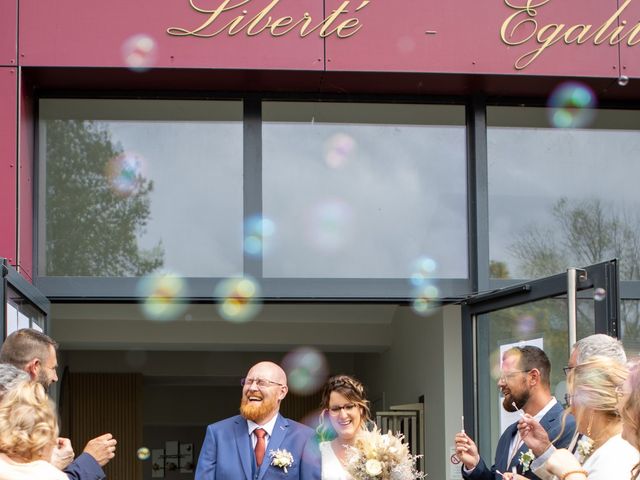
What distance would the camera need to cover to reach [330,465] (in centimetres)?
540

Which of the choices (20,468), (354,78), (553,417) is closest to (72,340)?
(354,78)

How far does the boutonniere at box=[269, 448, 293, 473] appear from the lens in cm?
499

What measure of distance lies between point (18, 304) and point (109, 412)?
9772 mm

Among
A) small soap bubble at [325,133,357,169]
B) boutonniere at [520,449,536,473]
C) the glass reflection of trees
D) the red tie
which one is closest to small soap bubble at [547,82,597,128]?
the glass reflection of trees

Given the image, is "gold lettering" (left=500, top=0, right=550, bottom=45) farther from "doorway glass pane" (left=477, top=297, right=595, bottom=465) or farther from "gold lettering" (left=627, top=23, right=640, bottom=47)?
"doorway glass pane" (left=477, top=297, right=595, bottom=465)

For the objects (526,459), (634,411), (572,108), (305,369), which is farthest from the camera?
(305,369)

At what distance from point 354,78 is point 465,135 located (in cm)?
82

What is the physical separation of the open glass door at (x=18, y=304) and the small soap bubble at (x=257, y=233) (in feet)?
3.98

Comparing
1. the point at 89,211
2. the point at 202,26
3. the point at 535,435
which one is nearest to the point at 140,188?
the point at 89,211

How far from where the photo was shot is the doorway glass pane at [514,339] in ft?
19.5

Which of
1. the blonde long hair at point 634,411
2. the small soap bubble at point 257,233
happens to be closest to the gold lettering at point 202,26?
the small soap bubble at point 257,233

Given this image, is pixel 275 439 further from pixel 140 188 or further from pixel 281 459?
pixel 140 188

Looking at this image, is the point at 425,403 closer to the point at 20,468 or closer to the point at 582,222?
the point at 582,222

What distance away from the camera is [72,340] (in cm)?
1124
